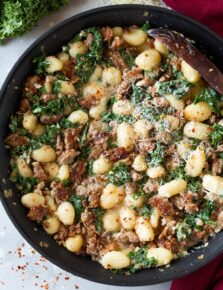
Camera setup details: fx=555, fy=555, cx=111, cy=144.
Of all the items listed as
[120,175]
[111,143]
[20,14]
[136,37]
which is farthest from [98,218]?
[20,14]

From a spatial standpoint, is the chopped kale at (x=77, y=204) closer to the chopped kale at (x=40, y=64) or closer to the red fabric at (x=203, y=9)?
the chopped kale at (x=40, y=64)

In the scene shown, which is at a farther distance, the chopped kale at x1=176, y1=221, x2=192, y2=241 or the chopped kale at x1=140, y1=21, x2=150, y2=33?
the chopped kale at x1=140, y1=21, x2=150, y2=33

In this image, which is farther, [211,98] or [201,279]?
[201,279]

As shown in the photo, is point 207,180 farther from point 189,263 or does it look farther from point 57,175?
point 57,175

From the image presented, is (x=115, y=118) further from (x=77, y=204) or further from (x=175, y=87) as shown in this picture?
(x=77, y=204)

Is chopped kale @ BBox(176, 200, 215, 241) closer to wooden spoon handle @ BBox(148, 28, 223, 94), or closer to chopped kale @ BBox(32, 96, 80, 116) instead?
wooden spoon handle @ BBox(148, 28, 223, 94)

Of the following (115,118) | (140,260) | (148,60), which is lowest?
(140,260)

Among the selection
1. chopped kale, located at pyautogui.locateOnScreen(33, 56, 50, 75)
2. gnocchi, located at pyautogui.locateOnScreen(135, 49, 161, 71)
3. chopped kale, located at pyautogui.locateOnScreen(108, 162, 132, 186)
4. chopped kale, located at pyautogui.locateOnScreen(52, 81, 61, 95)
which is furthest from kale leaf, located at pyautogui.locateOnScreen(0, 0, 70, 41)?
→ chopped kale, located at pyautogui.locateOnScreen(108, 162, 132, 186)

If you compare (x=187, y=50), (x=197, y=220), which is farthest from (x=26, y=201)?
(x=187, y=50)
